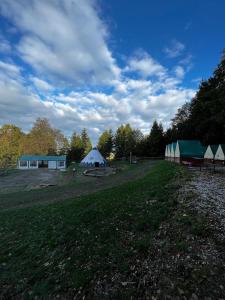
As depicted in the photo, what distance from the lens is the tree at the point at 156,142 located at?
167ft

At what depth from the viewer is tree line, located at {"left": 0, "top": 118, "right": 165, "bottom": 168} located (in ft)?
171

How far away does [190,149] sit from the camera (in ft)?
81.4

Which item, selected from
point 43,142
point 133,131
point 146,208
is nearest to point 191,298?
point 146,208

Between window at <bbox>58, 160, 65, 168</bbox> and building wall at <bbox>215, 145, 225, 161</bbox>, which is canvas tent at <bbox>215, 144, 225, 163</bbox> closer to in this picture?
building wall at <bbox>215, 145, 225, 161</bbox>

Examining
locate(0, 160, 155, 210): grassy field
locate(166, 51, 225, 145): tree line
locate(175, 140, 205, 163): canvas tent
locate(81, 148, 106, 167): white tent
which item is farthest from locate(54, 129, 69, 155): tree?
locate(175, 140, 205, 163): canvas tent

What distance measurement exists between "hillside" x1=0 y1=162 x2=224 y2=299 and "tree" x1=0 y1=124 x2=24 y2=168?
57.0 m

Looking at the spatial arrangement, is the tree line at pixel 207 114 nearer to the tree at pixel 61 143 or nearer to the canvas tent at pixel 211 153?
the canvas tent at pixel 211 153

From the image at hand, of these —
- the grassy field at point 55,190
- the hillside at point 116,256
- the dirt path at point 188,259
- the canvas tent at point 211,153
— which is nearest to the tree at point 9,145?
the grassy field at point 55,190

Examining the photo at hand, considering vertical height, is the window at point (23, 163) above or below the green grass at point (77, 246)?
above

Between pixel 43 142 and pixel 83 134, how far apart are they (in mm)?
19984

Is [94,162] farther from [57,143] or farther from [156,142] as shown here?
[57,143]

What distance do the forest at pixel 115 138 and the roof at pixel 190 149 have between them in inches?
425

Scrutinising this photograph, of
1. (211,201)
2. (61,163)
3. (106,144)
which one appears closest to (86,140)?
(106,144)

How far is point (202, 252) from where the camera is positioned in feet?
14.3
